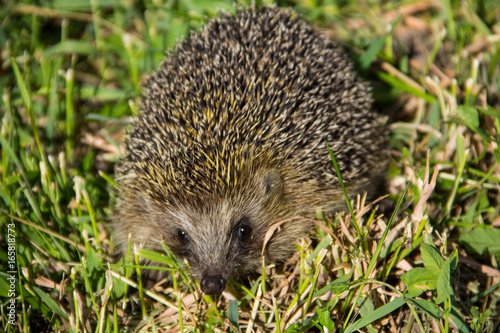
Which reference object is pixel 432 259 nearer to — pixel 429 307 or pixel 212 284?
pixel 429 307

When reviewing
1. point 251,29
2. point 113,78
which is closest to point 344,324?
point 251,29

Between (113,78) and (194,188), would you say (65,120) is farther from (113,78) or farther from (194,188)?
(194,188)

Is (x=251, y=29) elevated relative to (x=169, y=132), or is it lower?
elevated

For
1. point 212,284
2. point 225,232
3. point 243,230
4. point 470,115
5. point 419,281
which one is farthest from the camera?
point 470,115

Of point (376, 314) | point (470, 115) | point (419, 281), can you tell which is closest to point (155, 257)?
point (376, 314)

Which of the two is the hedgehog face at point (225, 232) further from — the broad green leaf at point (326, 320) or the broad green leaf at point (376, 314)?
the broad green leaf at point (376, 314)

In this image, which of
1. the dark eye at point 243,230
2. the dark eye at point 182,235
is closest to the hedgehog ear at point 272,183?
the dark eye at point 243,230
